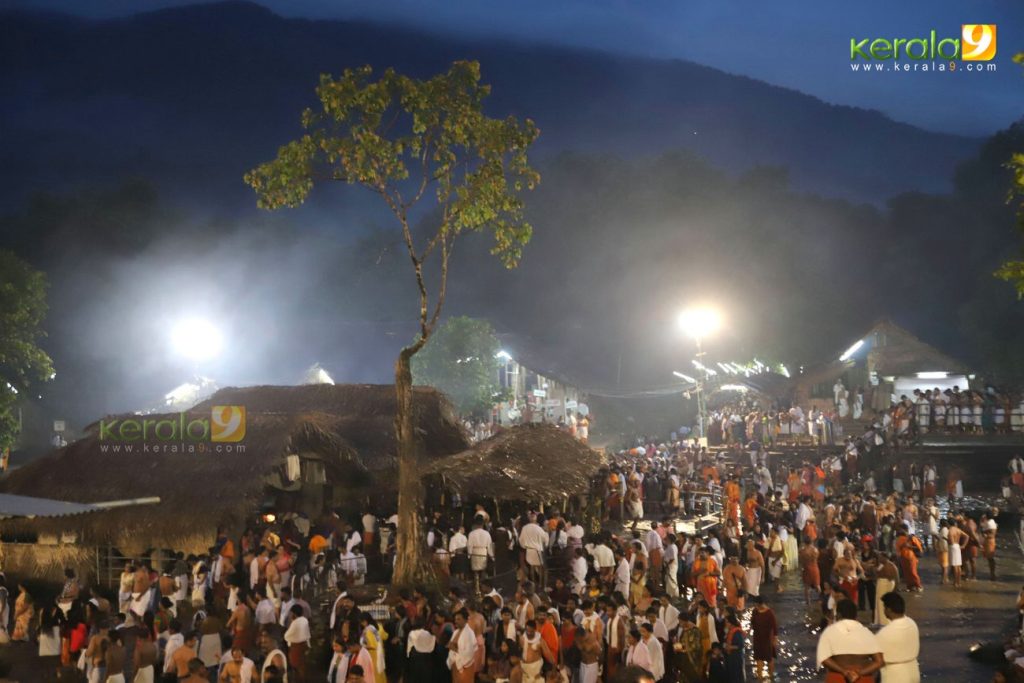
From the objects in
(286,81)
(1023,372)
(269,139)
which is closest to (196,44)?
(286,81)

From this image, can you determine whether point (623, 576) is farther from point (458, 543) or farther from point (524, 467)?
point (524, 467)

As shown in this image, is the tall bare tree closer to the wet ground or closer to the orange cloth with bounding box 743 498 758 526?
the wet ground

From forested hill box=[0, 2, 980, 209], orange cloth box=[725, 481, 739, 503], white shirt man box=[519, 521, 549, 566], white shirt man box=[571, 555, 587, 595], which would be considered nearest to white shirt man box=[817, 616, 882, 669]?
white shirt man box=[571, 555, 587, 595]

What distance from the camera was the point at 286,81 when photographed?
175 m

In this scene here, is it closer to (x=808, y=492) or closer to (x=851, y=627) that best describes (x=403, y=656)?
(x=851, y=627)

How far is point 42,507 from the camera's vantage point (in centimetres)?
1656

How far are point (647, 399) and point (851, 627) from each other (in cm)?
4720

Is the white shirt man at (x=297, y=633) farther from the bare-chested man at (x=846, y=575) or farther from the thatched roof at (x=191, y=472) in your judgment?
the bare-chested man at (x=846, y=575)

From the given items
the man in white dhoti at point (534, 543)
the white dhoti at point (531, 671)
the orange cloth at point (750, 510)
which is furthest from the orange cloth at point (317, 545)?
the orange cloth at point (750, 510)


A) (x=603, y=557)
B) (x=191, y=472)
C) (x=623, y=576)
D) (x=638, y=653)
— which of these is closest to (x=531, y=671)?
(x=638, y=653)

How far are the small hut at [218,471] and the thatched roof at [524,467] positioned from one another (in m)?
2.86

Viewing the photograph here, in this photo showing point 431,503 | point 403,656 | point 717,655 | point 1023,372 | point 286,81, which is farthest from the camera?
point 286,81

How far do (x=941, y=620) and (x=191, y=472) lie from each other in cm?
1462

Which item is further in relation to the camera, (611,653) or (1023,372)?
(1023,372)
